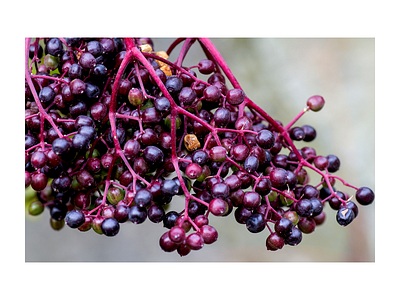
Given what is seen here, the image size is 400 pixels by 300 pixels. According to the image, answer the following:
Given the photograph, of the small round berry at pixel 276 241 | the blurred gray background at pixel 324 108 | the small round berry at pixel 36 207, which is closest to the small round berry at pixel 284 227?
the small round berry at pixel 276 241

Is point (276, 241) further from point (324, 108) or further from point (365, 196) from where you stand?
point (324, 108)

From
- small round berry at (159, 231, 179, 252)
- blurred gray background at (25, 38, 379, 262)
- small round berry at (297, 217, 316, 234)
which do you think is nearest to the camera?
small round berry at (159, 231, 179, 252)

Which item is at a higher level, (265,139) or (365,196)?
(265,139)

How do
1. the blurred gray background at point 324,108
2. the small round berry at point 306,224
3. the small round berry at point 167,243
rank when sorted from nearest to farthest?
the small round berry at point 167,243
the small round berry at point 306,224
the blurred gray background at point 324,108

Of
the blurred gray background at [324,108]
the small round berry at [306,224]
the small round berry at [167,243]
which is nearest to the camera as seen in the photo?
the small round berry at [167,243]

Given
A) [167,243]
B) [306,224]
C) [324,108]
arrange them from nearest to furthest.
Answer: [167,243], [306,224], [324,108]

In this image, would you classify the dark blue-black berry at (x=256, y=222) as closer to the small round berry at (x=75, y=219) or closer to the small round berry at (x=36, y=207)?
the small round berry at (x=75, y=219)

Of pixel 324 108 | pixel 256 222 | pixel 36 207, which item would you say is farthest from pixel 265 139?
pixel 324 108

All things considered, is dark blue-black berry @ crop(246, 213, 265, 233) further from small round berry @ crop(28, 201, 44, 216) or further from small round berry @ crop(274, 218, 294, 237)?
small round berry @ crop(28, 201, 44, 216)

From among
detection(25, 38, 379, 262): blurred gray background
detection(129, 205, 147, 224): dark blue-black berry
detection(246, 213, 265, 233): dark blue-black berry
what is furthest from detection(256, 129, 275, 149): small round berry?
detection(25, 38, 379, 262): blurred gray background
